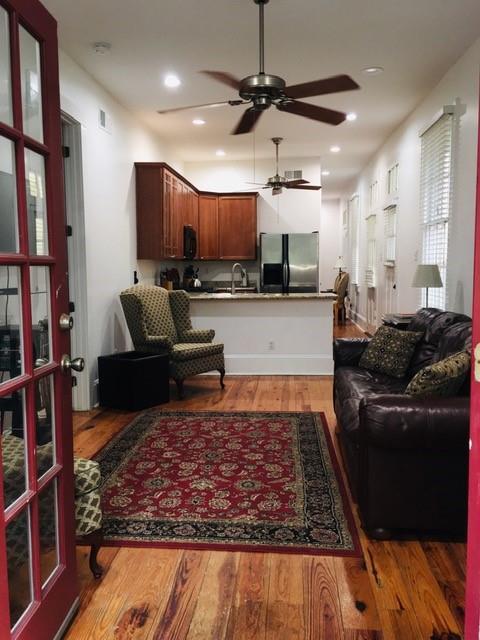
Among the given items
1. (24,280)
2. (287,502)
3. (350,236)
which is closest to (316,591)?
(287,502)

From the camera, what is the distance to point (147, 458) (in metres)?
Answer: 3.48

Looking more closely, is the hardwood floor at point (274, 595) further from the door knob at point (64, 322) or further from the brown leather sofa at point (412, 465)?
the door knob at point (64, 322)

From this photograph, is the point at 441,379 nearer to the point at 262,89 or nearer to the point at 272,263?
the point at 262,89

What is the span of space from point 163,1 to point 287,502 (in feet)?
10.3

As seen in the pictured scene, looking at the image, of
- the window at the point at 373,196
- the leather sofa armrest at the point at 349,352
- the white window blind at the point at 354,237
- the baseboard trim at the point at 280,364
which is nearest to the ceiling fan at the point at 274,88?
the leather sofa armrest at the point at 349,352

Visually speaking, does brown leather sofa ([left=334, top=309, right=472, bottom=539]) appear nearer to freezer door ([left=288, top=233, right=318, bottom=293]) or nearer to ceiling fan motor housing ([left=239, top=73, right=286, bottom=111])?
ceiling fan motor housing ([left=239, top=73, right=286, bottom=111])

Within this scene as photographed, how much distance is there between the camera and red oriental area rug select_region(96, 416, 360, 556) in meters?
2.48

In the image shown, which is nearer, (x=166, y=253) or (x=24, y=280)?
(x=24, y=280)

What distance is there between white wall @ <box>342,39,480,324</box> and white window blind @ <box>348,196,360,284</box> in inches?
56.9

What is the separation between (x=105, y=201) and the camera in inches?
198

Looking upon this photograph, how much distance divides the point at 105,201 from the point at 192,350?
1.65 metres

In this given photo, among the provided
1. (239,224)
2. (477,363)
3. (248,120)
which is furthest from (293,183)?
(477,363)

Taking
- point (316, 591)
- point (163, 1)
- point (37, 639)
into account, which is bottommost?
point (316, 591)

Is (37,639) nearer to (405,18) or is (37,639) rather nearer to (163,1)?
(163,1)
